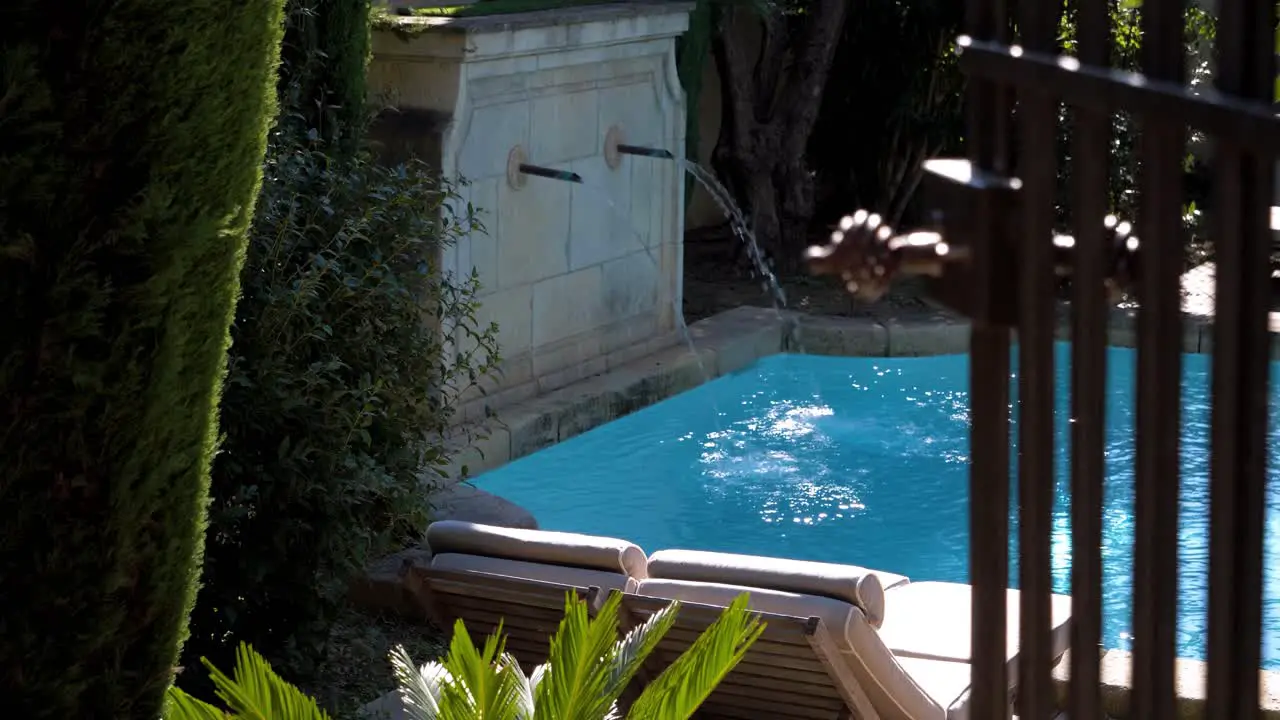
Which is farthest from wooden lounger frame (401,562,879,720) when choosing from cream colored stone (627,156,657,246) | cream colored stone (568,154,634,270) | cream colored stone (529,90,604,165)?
cream colored stone (627,156,657,246)

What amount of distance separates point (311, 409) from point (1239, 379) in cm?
449

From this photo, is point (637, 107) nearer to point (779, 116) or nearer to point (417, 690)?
point (779, 116)

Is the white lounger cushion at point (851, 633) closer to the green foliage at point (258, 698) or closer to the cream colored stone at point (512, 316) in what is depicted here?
the green foliage at point (258, 698)

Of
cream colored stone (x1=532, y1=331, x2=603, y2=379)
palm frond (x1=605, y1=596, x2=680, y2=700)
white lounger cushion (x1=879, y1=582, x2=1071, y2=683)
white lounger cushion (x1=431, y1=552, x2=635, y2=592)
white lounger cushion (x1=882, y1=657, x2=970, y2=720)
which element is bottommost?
white lounger cushion (x1=882, y1=657, x2=970, y2=720)

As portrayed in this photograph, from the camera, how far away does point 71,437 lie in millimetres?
3580

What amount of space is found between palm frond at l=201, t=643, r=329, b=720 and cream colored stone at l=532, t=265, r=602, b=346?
6.24 m

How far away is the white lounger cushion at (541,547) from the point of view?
5.06m

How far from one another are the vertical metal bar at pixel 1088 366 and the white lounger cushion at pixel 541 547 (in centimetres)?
359

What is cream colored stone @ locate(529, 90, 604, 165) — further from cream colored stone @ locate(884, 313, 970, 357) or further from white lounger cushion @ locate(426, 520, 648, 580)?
white lounger cushion @ locate(426, 520, 648, 580)

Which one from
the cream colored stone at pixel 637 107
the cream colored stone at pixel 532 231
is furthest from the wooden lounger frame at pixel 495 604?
the cream colored stone at pixel 637 107

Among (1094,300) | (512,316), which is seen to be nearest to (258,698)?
(1094,300)

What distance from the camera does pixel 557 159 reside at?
10.0m

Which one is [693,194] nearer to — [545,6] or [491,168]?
[545,6]

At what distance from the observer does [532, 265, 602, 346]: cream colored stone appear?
1001 cm
